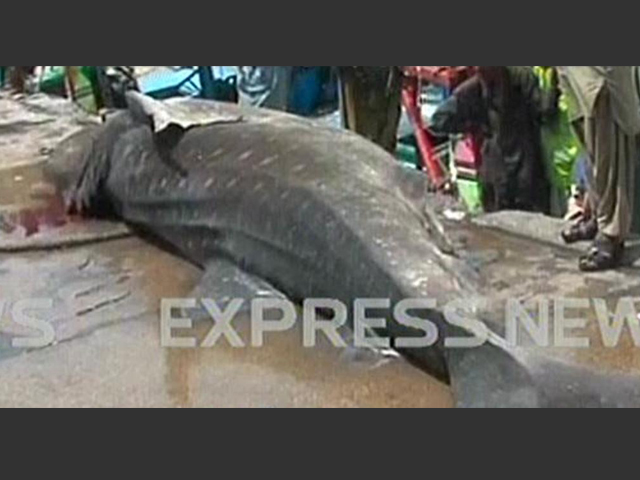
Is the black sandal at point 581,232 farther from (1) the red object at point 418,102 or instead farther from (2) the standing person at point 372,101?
(1) the red object at point 418,102

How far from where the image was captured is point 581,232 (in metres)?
2.62

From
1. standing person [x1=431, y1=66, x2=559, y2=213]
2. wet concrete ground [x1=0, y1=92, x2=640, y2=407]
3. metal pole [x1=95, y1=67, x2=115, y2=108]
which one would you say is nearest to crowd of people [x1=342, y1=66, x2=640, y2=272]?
standing person [x1=431, y1=66, x2=559, y2=213]

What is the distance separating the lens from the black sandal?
8.49ft

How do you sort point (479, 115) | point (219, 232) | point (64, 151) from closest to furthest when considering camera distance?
1. point (219, 232)
2. point (64, 151)
3. point (479, 115)

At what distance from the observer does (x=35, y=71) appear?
591 cm

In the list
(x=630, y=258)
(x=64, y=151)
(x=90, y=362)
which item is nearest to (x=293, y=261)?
(x=90, y=362)

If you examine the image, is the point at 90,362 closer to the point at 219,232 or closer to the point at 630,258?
the point at 219,232

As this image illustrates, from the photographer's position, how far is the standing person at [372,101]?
12.3 ft

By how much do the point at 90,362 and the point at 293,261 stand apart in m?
0.42

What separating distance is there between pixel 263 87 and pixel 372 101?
3.22ft

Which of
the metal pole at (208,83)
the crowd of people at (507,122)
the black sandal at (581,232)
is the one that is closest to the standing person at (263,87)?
the crowd of people at (507,122)

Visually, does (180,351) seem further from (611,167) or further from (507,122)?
(507,122)

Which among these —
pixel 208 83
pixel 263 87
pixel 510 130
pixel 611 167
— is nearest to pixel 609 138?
pixel 611 167

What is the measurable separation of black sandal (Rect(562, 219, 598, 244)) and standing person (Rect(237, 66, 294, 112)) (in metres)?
2.19
